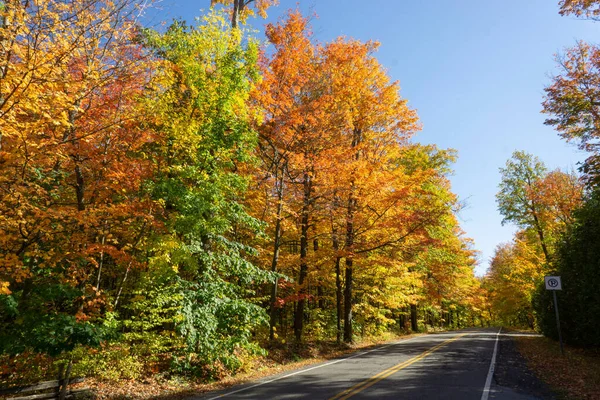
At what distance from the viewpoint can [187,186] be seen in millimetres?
11703

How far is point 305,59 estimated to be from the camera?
1673 centimetres

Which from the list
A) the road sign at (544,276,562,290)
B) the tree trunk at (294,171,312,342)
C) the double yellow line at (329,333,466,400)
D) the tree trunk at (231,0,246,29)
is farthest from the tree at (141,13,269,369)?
the road sign at (544,276,562,290)

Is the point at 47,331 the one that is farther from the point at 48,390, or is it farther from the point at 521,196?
the point at 521,196

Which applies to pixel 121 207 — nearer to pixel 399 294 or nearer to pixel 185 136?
pixel 185 136

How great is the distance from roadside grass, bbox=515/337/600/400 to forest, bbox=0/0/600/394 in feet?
4.74

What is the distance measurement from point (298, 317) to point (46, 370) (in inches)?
406

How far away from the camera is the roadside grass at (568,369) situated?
8.71 metres

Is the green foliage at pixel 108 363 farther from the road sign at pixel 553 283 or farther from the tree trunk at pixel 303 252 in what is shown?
the road sign at pixel 553 283

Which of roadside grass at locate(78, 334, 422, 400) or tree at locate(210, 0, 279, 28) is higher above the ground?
tree at locate(210, 0, 279, 28)

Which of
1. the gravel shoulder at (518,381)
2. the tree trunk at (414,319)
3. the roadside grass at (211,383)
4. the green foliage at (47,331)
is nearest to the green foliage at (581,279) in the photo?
the gravel shoulder at (518,381)

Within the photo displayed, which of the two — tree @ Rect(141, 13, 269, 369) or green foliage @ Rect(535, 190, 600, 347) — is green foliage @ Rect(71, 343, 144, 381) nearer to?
tree @ Rect(141, 13, 269, 369)

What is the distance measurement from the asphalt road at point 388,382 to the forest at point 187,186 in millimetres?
2032

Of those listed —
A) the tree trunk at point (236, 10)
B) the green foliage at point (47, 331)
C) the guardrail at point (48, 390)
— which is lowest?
the guardrail at point (48, 390)

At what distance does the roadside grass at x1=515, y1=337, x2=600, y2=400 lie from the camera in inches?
343
